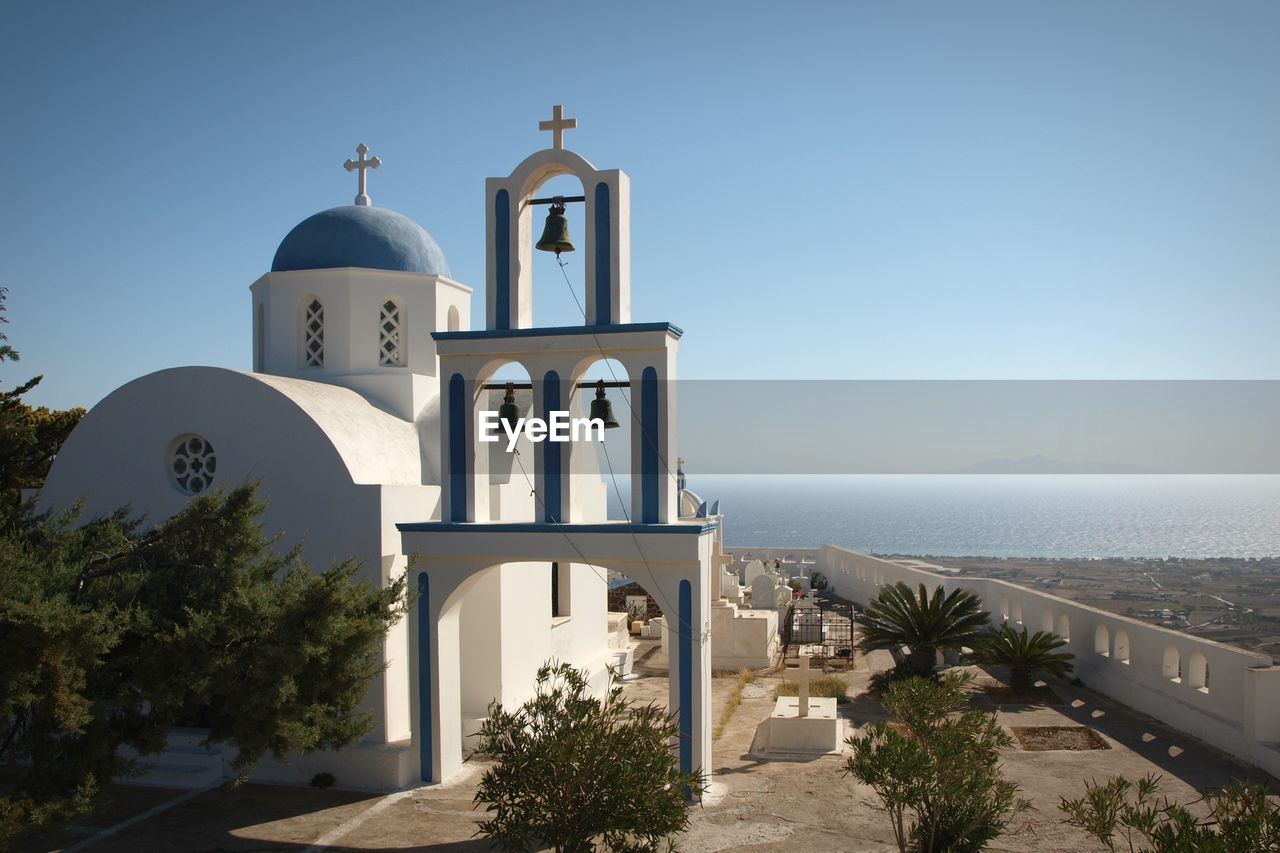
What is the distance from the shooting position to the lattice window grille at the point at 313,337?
46.2 feet

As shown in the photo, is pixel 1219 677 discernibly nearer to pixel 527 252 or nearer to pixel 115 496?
pixel 527 252

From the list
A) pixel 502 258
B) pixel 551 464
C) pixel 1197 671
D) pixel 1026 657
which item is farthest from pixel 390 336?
pixel 1197 671

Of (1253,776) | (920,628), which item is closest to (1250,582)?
(920,628)

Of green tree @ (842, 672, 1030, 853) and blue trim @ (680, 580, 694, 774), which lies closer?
green tree @ (842, 672, 1030, 853)

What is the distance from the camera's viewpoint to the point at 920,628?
1523 cm

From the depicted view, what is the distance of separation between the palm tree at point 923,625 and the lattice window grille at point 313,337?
9.23m

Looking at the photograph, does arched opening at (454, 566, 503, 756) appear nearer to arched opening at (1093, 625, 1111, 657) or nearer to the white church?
the white church

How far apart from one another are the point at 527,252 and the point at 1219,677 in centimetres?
941

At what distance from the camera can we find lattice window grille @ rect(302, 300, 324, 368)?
14070 millimetres

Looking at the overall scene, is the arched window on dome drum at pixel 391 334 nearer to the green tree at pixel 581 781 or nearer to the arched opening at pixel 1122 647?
the green tree at pixel 581 781

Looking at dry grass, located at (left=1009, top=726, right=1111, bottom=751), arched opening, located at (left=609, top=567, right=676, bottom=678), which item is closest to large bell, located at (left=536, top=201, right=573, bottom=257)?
arched opening, located at (left=609, top=567, right=676, bottom=678)

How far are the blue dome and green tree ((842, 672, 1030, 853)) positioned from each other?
966 cm

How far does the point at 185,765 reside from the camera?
11.3m

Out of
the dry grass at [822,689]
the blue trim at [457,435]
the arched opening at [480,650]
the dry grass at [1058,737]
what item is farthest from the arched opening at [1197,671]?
the blue trim at [457,435]
